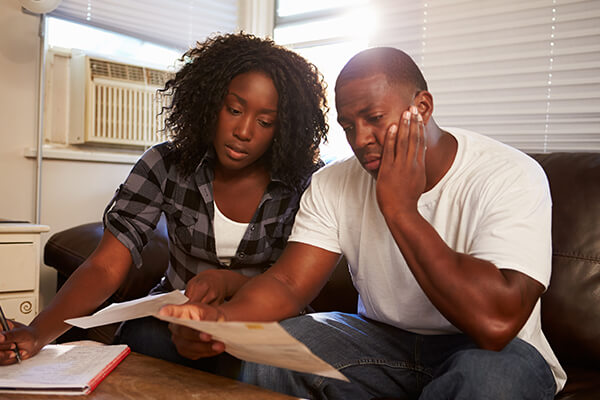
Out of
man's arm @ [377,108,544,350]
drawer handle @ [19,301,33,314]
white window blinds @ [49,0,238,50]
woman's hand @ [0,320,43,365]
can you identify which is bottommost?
drawer handle @ [19,301,33,314]

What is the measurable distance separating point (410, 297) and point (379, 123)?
0.37m

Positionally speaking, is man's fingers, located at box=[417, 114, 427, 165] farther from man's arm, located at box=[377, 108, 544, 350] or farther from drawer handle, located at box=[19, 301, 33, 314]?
drawer handle, located at box=[19, 301, 33, 314]

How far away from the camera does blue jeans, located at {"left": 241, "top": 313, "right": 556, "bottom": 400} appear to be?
0.90 metres

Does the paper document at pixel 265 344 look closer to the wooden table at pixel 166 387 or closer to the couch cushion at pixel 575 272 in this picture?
the wooden table at pixel 166 387

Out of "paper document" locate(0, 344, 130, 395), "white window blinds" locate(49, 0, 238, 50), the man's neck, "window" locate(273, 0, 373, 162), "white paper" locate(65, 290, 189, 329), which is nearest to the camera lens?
"paper document" locate(0, 344, 130, 395)

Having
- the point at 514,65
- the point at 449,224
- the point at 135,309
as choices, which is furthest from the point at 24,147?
the point at 514,65

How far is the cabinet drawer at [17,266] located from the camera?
1.88 metres

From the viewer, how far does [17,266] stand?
191cm

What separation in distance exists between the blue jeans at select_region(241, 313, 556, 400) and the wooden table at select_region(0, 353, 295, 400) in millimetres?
115

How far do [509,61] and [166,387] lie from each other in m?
1.97

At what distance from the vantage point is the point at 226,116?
1.40m

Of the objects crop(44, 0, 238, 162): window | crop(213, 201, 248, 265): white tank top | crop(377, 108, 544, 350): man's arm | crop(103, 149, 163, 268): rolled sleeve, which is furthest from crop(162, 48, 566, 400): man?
crop(44, 0, 238, 162): window

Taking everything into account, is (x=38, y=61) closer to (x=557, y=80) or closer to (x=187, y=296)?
(x=187, y=296)

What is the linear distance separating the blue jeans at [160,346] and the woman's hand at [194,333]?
98 millimetres
